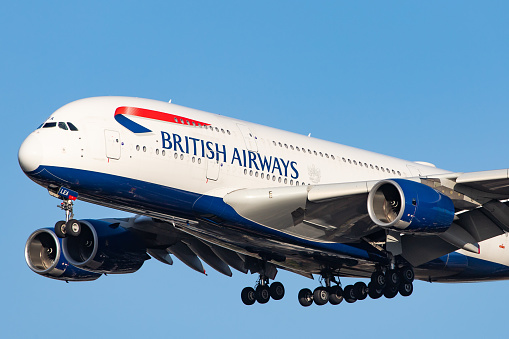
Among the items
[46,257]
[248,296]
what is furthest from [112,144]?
[248,296]

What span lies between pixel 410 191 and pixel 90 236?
500 inches

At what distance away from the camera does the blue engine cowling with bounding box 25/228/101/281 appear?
35531 mm

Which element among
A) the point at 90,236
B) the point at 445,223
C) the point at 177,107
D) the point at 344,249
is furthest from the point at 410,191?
the point at 90,236

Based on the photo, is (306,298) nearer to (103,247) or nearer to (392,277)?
(392,277)

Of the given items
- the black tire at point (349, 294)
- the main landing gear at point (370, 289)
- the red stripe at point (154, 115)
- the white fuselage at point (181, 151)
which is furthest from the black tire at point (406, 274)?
the red stripe at point (154, 115)

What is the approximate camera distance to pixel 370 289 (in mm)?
33781

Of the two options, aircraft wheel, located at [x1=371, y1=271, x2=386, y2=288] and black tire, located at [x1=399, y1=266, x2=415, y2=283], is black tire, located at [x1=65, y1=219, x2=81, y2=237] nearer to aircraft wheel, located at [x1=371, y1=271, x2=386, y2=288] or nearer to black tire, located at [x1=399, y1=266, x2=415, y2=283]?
aircraft wheel, located at [x1=371, y1=271, x2=386, y2=288]

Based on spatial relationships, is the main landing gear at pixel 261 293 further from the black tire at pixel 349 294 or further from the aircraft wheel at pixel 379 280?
the aircraft wheel at pixel 379 280

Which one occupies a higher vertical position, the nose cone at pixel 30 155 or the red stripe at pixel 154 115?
the red stripe at pixel 154 115

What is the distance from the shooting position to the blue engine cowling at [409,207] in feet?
93.8

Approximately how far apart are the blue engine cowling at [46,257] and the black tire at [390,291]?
1167cm

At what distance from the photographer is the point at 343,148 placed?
3484 centimetres

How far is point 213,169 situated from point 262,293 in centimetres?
786

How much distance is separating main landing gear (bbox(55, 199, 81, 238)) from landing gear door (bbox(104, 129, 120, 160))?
1.87 metres
